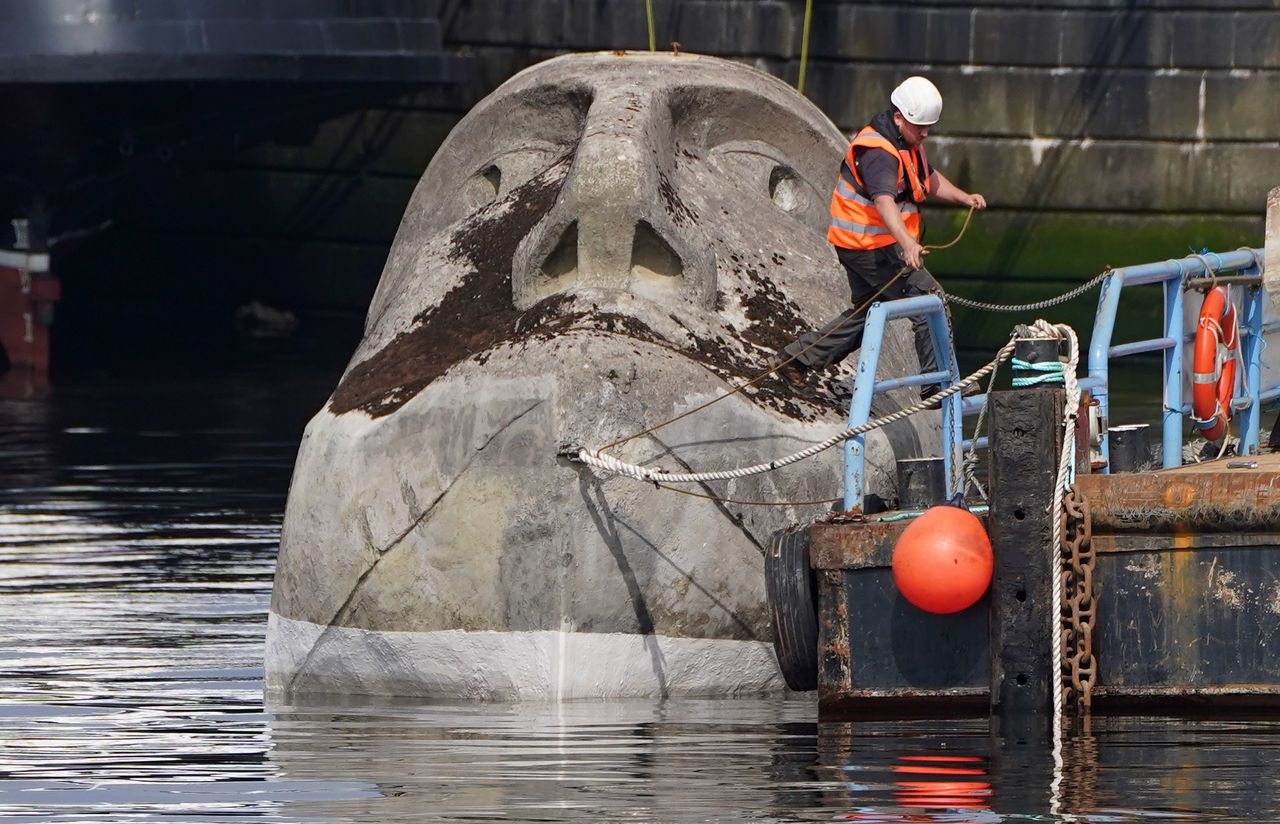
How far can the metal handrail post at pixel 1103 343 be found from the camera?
9.83 metres

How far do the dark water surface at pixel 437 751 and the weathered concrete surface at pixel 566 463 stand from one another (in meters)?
0.27

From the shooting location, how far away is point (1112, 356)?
9.84m

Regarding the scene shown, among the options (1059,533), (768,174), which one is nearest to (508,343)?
(768,174)

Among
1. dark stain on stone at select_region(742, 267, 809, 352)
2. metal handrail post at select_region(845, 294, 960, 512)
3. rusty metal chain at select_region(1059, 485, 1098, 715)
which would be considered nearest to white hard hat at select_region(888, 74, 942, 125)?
metal handrail post at select_region(845, 294, 960, 512)

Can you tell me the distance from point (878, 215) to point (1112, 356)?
1.35 meters

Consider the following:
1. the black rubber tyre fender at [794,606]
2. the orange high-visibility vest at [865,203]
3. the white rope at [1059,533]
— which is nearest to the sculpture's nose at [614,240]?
the orange high-visibility vest at [865,203]

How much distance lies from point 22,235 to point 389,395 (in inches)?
585

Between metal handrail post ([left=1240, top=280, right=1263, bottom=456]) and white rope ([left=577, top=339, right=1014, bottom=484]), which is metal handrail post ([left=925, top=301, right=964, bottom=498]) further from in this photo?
metal handrail post ([left=1240, top=280, right=1263, bottom=456])

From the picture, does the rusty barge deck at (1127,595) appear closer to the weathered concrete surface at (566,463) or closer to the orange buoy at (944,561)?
the orange buoy at (944,561)

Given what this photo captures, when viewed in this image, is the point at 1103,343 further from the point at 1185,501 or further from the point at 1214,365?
the point at 1185,501

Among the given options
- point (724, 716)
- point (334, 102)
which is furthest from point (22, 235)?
point (724, 716)

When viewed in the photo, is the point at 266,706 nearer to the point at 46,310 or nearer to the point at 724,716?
the point at 724,716

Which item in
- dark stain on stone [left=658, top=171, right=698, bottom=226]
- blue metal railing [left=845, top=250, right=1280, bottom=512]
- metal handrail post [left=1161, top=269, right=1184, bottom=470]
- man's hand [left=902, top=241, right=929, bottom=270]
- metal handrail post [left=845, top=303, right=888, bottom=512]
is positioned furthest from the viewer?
dark stain on stone [left=658, top=171, right=698, bottom=226]

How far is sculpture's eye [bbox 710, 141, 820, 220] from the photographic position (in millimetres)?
12000
